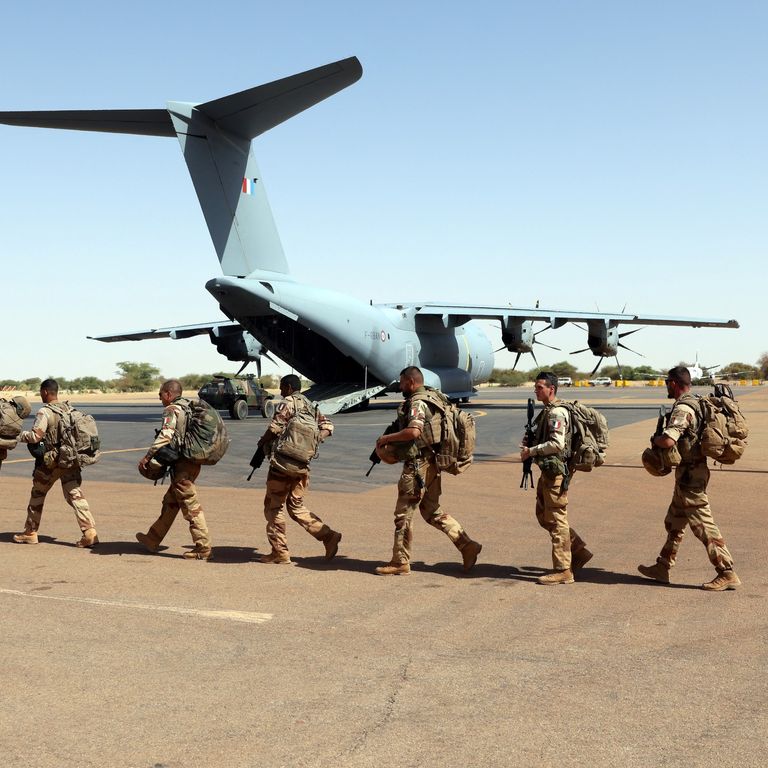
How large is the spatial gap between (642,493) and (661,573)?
239 inches

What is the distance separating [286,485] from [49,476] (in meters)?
2.84

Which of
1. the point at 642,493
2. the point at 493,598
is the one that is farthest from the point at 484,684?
the point at 642,493

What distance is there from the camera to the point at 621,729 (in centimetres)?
470

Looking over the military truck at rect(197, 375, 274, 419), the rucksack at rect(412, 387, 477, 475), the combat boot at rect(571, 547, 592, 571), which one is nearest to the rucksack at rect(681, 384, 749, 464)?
the combat boot at rect(571, 547, 592, 571)

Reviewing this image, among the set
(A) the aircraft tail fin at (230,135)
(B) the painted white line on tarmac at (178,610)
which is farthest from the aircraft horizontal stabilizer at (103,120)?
(B) the painted white line on tarmac at (178,610)

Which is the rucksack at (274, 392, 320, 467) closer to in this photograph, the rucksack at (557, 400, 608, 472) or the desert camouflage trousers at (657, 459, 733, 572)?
the rucksack at (557, 400, 608, 472)

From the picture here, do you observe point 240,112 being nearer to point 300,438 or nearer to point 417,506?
point 300,438

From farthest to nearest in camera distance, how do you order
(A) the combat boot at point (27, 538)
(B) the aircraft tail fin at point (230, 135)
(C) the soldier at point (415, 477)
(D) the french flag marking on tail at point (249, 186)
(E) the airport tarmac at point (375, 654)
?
1. (D) the french flag marking on tail at point (249, 186)
2. (B) the aircraft tail fin at point (230, 135)
3. (A) the combat boot at point (27, 538)
4. (C) the soldier at point (415, 477)
5. (E) the airport tarmac at point (375, 654)

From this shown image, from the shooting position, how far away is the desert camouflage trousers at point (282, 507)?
29.5 ft

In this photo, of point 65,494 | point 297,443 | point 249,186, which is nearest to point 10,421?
point 65,494

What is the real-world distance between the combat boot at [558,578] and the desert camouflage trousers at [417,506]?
831 mm

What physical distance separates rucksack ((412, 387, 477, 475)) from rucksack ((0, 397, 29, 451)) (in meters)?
5.10

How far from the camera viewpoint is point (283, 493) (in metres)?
9.01

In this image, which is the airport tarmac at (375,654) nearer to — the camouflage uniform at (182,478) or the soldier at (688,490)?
the soldier at (688,490)
